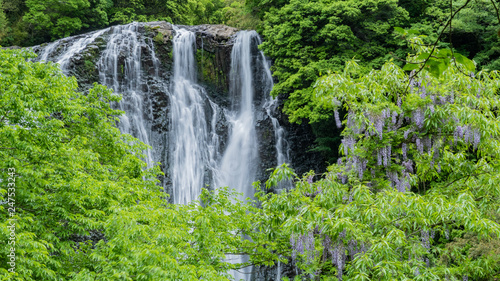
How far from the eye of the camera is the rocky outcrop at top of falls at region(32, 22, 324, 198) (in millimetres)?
20344

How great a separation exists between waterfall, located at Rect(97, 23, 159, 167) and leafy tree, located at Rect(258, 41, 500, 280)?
14363 millimetres

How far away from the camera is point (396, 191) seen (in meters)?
6.24

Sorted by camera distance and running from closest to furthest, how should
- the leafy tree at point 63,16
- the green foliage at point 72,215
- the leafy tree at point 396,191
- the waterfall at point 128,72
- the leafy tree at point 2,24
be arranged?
the leafy tree at point 396,191, the green foliage at point 72,215, the waterfall at point 128,72, the leafy tree at point 2,24, the leafy tree at point 63,16

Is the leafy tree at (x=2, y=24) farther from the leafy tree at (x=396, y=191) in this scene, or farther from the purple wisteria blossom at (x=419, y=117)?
the purple wisteria blossom at (x=419, y=117)

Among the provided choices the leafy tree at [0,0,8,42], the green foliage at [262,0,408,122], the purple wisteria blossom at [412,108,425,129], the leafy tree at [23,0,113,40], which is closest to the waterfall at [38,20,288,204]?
the green foliage at [262,0,408,122]

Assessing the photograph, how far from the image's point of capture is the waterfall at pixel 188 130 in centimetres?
2000

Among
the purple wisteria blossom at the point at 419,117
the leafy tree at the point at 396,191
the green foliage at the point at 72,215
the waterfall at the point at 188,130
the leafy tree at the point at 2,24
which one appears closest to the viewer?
the leafy tree at the point at 396,191

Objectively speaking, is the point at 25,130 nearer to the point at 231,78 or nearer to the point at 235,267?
the point at 235,267

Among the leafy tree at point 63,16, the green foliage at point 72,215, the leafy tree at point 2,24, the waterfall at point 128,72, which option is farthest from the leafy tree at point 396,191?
the leafy tree at point 2,24

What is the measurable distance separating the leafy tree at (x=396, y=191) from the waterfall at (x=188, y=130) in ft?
41.4

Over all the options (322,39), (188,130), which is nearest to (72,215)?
(188,130)

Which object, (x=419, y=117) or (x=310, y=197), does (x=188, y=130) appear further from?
(x=419, y=117)

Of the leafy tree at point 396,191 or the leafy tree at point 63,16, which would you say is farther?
the leafy tree at point 63,16

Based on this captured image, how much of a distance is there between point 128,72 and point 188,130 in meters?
4.46
